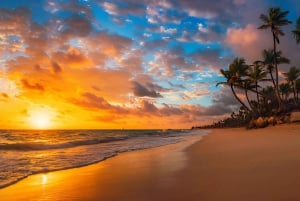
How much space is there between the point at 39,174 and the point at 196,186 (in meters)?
5.93

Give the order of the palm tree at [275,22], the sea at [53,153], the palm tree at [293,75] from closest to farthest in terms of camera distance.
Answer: the sea at [53,153] → the palm tree at [275,22] → the palm tree at [293,75]

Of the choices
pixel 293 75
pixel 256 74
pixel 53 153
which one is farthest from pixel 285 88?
pixel 53 153

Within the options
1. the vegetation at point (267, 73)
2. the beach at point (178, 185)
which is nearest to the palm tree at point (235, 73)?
the vegetation at point (267, 73)

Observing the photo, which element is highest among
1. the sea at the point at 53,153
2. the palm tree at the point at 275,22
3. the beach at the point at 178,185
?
the palm tree at the point at 275,22

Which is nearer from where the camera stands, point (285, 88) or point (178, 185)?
point (178, 185)

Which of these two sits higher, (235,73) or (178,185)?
(235,73)

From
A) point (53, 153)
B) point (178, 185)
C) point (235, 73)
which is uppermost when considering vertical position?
point (235, 73)

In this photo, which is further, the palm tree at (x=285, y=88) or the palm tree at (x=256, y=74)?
the palm tree at (x=285, y=88)

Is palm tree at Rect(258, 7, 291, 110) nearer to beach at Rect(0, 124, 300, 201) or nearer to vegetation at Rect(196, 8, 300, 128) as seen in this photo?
vegetation at Rect(196, 8, 300, 128)

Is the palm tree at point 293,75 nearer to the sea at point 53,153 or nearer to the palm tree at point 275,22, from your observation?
the palm tree at point 275,22

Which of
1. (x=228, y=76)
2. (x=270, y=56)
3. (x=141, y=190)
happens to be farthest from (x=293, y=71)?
(x=141, y=190)

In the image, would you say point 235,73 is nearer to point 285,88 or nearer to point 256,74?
point 256,74

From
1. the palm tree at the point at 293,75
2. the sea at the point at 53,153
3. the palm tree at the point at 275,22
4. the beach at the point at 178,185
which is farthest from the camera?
the palm tree at the point at 293,75

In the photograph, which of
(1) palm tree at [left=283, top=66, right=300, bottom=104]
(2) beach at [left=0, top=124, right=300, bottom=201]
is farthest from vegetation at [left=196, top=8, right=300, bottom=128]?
(2) beach at [left=0, top=124, right=300, bottom=201]
